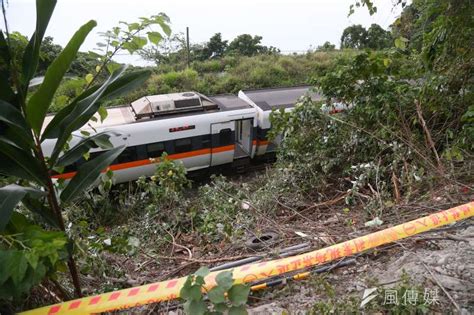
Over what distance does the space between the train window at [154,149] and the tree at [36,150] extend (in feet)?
17.2

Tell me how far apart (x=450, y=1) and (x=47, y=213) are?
3.81m

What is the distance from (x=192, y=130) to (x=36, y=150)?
5.82 metres

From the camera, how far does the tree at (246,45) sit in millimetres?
22188

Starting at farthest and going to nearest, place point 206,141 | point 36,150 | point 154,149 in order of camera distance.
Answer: point 206,141
point 154,149
point 36,150

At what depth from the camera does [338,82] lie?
4402mm

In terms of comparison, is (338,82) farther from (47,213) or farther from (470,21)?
(47,213)

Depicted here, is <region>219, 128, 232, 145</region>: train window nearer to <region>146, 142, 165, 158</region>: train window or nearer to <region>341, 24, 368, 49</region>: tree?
<region>146, 142, 165, 158</region>: train window

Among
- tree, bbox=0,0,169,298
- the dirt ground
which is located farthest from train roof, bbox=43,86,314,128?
tree, bbox=0,0,169,298

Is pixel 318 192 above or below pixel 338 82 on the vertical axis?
below

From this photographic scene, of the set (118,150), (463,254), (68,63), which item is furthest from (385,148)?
(68,63)

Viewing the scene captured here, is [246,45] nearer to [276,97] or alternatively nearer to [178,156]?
[276,97]

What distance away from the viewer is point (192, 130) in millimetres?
7207

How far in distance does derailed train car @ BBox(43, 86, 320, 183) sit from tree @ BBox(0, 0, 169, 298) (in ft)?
16.3

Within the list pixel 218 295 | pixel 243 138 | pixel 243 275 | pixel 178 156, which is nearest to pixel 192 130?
pixel 178 156
